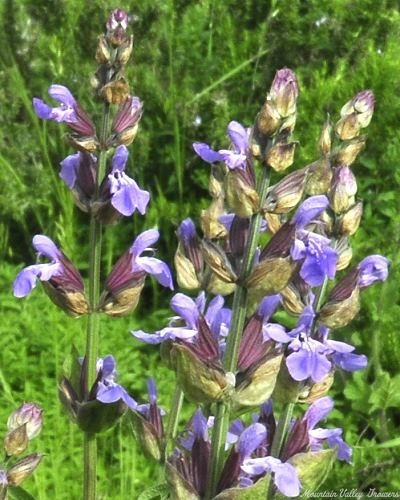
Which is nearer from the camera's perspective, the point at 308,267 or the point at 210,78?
the point at 308,267

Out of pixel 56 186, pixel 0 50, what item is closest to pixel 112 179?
pixel 56 186

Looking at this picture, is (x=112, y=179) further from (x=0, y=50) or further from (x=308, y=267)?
(x=0, y=50)

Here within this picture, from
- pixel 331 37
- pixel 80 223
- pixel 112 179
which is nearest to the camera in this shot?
pixel 112 179

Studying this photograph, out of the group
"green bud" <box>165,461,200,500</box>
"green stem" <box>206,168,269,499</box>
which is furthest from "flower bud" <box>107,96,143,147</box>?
"green bud" <box>165,461,200,500</box>

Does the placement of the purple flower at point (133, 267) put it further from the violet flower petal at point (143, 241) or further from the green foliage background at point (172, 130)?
the green foliage background at point (172, 130)

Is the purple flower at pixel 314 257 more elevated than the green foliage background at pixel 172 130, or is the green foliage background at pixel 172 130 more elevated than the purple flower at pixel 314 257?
the purple flower at pixel 314 257

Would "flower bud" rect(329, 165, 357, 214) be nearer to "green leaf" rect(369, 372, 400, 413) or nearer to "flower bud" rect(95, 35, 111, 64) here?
"flower bud" rect(95, 35, 111, 64)

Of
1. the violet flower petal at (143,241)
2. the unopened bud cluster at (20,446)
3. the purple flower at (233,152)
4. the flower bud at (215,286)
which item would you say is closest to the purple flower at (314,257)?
the purple flower at (233,152)
